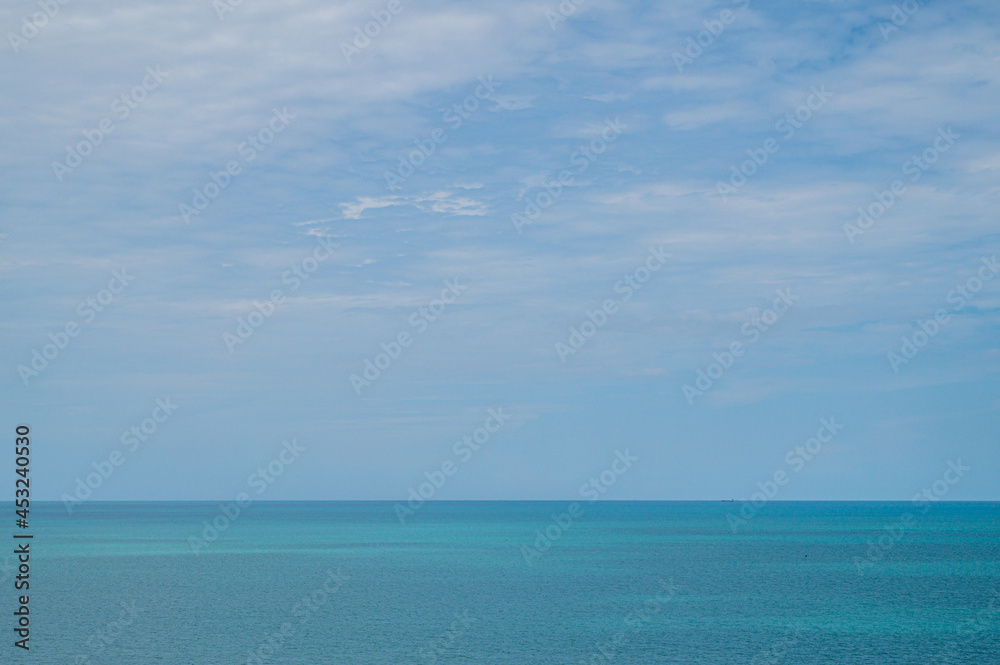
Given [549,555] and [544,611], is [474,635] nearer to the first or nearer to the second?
[544,611]

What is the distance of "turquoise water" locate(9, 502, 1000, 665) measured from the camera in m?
44.1

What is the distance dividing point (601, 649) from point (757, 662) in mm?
7153

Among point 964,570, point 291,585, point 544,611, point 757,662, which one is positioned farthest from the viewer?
point 964,570

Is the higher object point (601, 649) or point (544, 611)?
point (601, 649)

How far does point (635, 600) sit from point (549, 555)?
37.4m

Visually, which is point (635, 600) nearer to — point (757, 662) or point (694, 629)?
point (694, 629)

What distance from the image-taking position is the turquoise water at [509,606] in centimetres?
4406

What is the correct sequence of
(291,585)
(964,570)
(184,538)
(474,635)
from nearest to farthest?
(474,635), (291,585), (964,570), (184,538)

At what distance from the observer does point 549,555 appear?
97562mm

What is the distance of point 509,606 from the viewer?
58500 mm

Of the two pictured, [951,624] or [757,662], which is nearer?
[757,662]

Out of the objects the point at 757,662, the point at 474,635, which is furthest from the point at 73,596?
the point at 757,662

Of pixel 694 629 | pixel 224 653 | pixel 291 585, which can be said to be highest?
pixel 224 653

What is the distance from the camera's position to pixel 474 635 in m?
48.3
